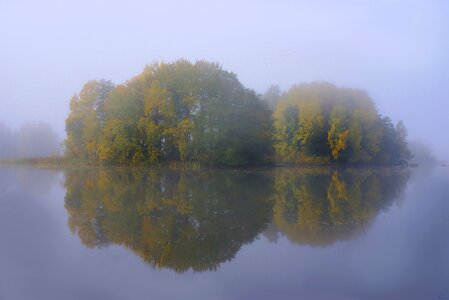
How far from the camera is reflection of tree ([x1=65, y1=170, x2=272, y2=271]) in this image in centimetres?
961

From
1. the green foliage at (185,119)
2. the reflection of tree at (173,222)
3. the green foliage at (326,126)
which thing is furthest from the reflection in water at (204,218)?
the green foliage at (326,126)

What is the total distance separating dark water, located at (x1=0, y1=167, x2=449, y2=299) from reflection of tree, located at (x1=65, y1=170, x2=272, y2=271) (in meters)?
0.04

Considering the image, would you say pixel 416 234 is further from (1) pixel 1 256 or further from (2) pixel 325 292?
(1) pixel 1 256

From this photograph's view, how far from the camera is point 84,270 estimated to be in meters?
8.45

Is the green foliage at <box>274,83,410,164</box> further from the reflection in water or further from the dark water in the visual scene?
the dark water

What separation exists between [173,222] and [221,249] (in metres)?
3.32

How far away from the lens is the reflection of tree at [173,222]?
961cm

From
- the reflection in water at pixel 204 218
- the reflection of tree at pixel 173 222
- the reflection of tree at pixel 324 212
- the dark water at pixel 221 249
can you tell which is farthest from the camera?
the reflection of tree at pixel 324 212

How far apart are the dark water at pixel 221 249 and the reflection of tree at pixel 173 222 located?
43mm

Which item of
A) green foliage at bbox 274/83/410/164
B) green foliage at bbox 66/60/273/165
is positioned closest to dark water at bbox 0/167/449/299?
green foliage at bbox 66/60/273/165

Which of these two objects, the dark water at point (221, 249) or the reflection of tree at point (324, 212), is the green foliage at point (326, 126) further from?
the dark water at point (221, 249)

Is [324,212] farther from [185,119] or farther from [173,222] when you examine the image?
[185,119]

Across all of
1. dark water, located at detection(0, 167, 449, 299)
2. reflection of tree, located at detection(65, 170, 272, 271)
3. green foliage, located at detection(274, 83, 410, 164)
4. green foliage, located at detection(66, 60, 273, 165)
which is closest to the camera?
dark water, located at detection(0, 167, 449, 299)

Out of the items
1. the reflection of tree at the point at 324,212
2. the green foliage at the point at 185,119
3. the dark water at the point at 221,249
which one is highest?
the green foliage at the point at 185,119
